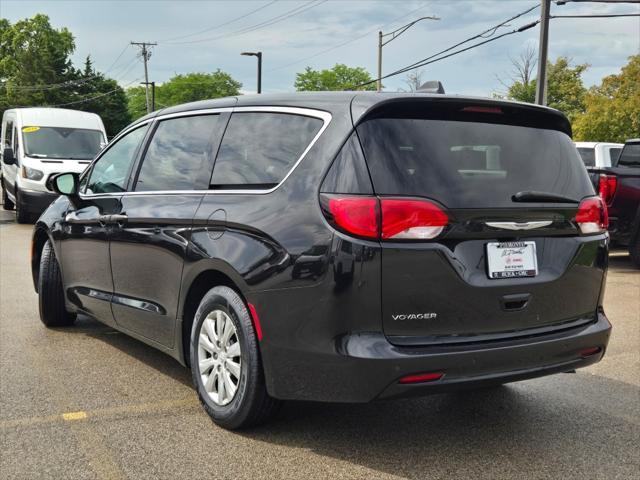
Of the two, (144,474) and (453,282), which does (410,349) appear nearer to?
(453,282)

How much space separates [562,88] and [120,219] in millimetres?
66540

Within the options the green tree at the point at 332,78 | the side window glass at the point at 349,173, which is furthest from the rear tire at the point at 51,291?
the green tree at the point at 332,78

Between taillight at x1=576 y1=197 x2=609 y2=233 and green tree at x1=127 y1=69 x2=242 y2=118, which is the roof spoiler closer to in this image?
taillight at x1=576 y1=197 x2=609 y2=233

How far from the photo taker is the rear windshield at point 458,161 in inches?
126

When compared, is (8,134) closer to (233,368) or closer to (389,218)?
(233,368)

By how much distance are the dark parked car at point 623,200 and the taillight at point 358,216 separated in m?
7.88

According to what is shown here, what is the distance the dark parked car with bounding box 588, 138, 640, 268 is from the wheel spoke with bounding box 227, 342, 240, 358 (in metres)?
7.81

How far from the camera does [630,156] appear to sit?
1155 cm

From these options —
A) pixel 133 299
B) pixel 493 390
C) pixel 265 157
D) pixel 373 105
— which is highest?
pixel 373 105

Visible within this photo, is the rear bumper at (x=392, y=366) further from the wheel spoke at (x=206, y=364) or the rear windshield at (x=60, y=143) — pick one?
the rear windshield at (x=60, y=143)

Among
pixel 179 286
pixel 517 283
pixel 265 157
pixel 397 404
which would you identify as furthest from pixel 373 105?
pixel 397 404

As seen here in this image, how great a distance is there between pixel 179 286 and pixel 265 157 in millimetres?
901

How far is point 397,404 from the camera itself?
13.9ft

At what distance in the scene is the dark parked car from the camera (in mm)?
10156
